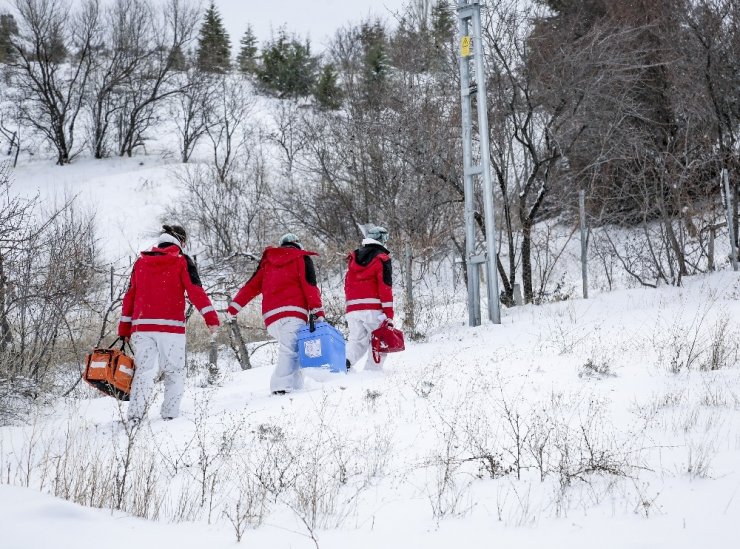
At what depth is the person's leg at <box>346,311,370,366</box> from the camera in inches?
323

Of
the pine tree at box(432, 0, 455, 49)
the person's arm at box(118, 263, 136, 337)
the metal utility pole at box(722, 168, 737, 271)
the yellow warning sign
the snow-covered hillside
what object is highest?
the pine tree at box(432, 0, 455, 49)

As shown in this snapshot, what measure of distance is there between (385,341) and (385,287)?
75 centimetres

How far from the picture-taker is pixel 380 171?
51.8 ft

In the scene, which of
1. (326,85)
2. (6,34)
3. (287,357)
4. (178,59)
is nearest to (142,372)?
(287,357)

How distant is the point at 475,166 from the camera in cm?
1088

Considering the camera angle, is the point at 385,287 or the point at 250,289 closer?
the point at 250,289

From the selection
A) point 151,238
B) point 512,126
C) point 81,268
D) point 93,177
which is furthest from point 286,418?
point 93,177

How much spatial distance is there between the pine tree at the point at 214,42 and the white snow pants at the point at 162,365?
4216 centimetres

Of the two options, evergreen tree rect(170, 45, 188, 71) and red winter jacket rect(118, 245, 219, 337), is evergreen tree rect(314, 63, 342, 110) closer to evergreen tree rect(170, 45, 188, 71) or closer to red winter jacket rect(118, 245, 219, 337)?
evergreen tree rect(170, 45, 188, 71)

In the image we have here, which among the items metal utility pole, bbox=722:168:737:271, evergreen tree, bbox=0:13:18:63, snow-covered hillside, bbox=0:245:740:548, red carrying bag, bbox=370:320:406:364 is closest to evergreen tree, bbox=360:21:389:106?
metal utility pole, bbox=722:168:737:271

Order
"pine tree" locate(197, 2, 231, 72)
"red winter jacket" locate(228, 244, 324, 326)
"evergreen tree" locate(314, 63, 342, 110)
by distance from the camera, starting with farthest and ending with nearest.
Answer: "pine tree" locate(197, 2, 231, 72), "evergreen tree" locate(314, 63, 342, 110), "red winter jacket" locate(228, 244, 324, 326)

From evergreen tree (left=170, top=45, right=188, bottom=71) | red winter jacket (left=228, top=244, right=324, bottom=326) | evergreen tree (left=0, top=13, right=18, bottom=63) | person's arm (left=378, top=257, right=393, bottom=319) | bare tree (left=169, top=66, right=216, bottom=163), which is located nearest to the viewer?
red winter jacket (left=228, top=244, right=324, bottom=326)

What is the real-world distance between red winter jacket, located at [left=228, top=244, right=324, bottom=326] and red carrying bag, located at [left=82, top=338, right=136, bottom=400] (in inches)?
56.0

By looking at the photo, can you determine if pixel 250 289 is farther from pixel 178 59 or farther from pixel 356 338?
pixel 178 59
